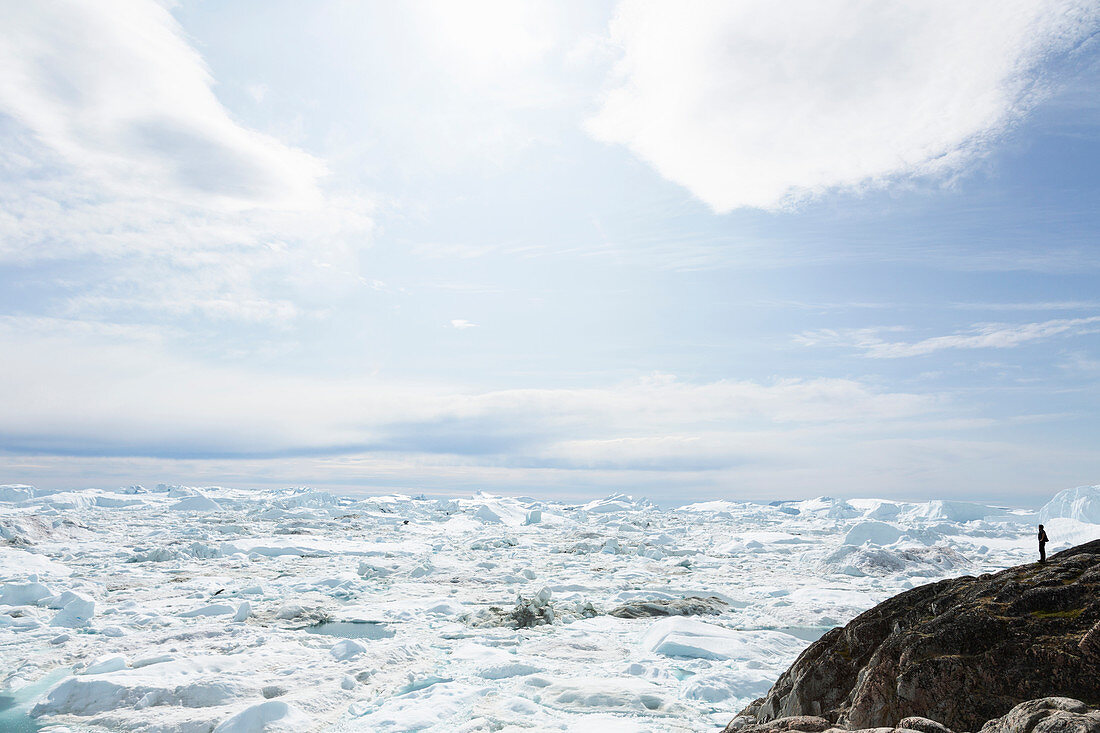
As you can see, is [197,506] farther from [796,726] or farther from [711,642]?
[796,726]

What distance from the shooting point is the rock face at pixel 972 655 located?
14.3 ft

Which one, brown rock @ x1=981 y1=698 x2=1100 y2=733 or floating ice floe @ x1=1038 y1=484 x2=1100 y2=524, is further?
floating ice floe @ x1=1038 y1=484 x2=1100 y2=524

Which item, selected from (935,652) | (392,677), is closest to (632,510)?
Result: (392,677)

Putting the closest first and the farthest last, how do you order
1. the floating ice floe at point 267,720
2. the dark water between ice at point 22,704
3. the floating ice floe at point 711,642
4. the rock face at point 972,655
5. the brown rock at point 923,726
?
the brown rock at point 923,726, the rock face at point 972,655, the floating ice floe at point 267,720, the dark water between ice at point 22,704, the floating ice floe at point 711,642

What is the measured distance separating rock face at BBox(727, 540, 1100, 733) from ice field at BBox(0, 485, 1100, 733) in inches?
220

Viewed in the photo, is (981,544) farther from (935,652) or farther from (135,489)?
(135,489)

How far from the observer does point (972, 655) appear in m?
4.77

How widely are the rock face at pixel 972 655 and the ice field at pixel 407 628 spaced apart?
5.58m

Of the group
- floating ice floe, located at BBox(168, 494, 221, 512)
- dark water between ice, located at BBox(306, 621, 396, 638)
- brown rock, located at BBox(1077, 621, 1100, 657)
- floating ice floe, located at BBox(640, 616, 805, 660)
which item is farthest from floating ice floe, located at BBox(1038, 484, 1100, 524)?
floating ice floe, located at BBox(168, 494, 221, 512)

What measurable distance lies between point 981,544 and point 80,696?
62832 mm

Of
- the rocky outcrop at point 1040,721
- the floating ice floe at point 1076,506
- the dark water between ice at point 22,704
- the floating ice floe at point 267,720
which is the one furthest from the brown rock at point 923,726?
the floating ice floe at point 1076,506

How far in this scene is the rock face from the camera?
437cm

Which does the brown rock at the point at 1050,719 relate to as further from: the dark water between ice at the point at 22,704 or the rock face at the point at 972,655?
the dark water between ice at the point at 22,704

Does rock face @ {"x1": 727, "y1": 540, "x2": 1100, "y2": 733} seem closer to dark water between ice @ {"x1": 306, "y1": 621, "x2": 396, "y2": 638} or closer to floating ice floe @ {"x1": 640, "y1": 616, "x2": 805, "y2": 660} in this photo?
floating ice floe @ {"x1": 640, "y1": 616, "x2": 805, "y2": 660}
